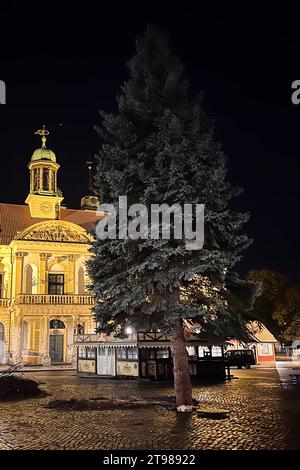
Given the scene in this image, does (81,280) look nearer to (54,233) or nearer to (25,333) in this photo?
(54,233)

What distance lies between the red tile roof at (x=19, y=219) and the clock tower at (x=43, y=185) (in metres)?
0.99

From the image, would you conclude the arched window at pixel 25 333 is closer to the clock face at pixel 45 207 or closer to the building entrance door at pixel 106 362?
the clock face at pixel 45 207

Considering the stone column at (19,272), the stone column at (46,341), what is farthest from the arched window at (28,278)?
the stone column at (46,341)

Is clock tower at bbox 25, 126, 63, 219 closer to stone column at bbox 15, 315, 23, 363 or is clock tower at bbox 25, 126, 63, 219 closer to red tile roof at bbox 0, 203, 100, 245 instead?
red tile roof at bbox 0, 203, 100, 245

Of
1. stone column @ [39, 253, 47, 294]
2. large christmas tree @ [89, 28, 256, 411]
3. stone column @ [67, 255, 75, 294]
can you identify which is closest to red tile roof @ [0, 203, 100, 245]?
stone column @ [39, 253, 47, 294]

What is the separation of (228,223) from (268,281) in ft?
143

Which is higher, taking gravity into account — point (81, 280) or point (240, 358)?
point (81, 280)

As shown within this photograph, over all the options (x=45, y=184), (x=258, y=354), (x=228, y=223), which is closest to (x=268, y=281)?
(x=258, y=354)

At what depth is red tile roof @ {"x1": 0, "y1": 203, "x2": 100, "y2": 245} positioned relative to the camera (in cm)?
4875

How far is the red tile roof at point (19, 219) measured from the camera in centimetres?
4875

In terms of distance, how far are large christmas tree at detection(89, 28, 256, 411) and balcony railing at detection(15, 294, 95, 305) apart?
2938cm

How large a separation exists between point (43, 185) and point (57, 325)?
16.1 m

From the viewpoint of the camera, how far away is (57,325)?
45062 millimetres

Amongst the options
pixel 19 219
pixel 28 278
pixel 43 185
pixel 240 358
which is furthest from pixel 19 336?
pixel 240 358
